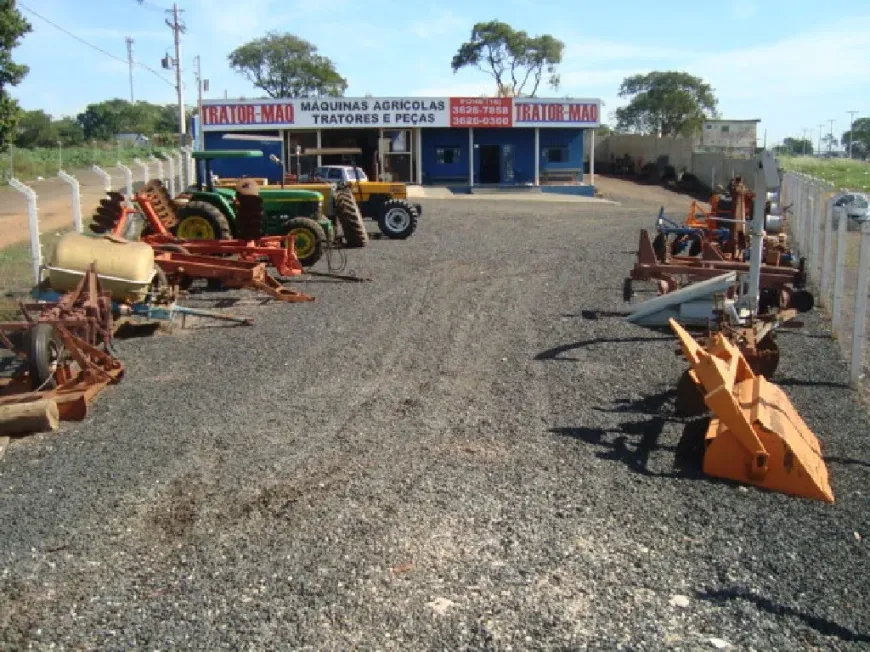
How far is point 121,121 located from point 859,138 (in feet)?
299

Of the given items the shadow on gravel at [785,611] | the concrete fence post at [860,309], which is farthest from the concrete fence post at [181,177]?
the shadow on gravel at [785,611]

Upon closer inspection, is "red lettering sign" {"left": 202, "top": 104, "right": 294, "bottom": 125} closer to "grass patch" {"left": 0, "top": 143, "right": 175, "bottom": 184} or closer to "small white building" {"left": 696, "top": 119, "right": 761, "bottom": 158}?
"grass patch" {"left": 0, "top": 143, "right": 175, "bottom": 184}

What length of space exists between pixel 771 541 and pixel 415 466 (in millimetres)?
2303

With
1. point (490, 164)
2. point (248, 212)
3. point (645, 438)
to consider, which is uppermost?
point (490, 164)

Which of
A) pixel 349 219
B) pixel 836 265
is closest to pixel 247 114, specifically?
pixel 349 219

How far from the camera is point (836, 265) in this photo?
10.1 m

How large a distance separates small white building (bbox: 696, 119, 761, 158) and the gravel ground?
34.8m

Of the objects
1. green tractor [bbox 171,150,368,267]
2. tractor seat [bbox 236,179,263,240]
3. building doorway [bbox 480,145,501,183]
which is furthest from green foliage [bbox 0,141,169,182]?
tractor seat [bbox 236,179,263,240]

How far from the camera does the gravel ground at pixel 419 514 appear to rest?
4.34m

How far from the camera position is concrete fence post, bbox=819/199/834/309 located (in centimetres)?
1235

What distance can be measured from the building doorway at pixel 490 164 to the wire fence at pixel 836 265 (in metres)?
20.6

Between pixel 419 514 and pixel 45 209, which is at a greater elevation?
pixel 45 209

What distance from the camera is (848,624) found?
4.34 m

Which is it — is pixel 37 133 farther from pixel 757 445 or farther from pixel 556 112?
pixel 757 445
